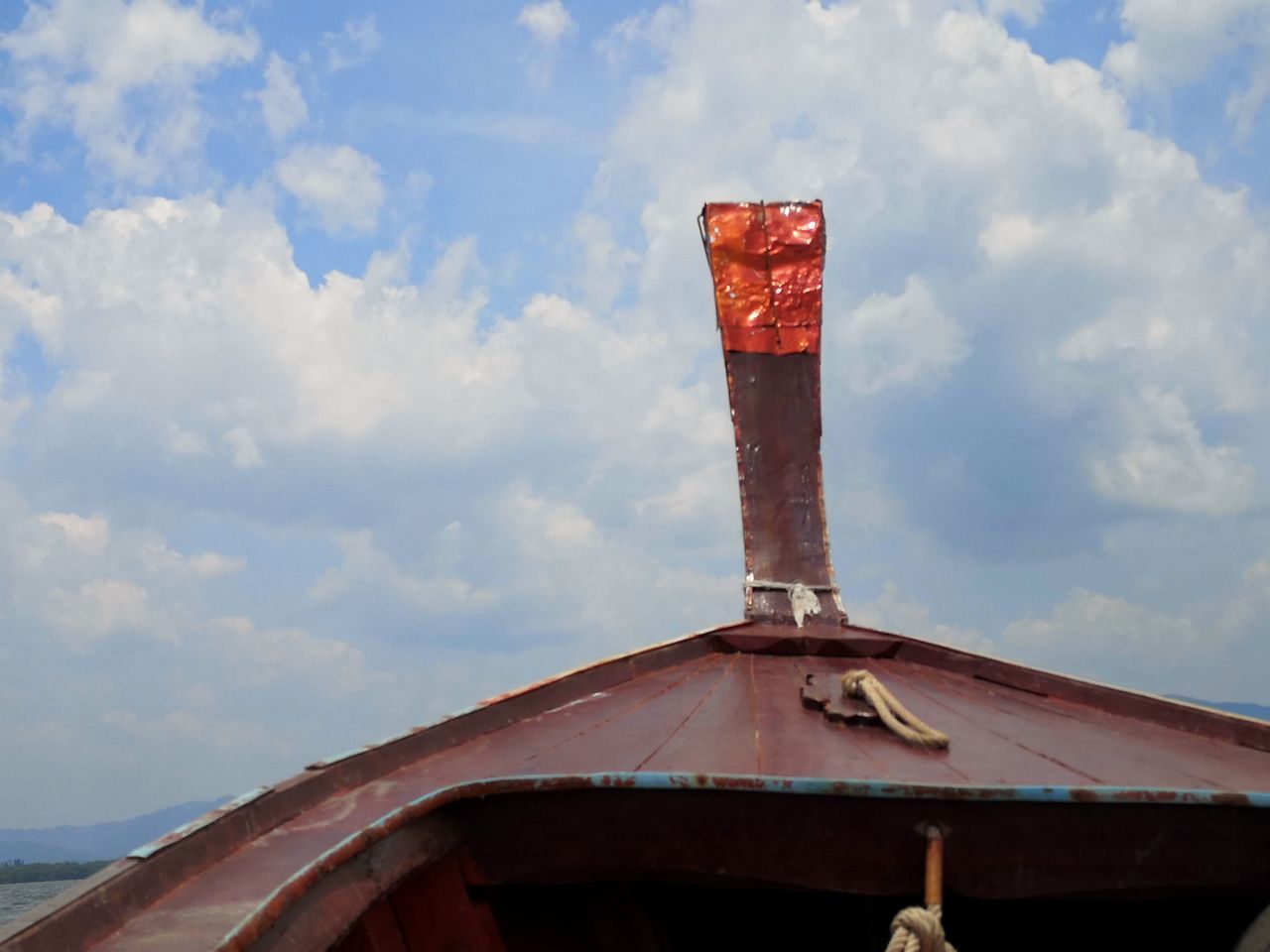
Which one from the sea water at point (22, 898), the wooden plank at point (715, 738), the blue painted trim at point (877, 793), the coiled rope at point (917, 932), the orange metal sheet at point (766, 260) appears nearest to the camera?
the coiled rope at point (917, 932)

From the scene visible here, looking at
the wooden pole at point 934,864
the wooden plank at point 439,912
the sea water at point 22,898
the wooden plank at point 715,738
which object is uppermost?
the wooden plank at point 715,738

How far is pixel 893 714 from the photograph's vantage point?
250cm

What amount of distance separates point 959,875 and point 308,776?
142 centimetres

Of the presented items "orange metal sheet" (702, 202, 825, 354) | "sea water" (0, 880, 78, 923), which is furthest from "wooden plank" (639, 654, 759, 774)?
"orange metal sheet" (702, 202, 825, 354)

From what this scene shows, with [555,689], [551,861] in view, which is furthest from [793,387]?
[551,861]

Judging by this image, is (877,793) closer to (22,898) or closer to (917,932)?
(917,932)

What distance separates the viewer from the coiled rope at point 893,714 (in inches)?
92.0

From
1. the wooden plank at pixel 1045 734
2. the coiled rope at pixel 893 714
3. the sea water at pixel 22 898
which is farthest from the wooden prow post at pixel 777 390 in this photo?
the sea water at pixel 22 898

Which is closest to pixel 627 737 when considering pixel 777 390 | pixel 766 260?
pixel 777 390

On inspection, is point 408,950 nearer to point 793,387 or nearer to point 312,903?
point 312,903

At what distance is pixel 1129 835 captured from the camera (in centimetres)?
210

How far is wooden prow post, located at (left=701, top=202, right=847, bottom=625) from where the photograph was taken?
→ 178 inches

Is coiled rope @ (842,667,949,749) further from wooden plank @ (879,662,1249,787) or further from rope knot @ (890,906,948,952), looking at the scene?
rope knot @ (890,906,948,952)

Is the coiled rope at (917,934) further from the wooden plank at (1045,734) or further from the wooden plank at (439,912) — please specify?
the wooden plank at (439,912)
